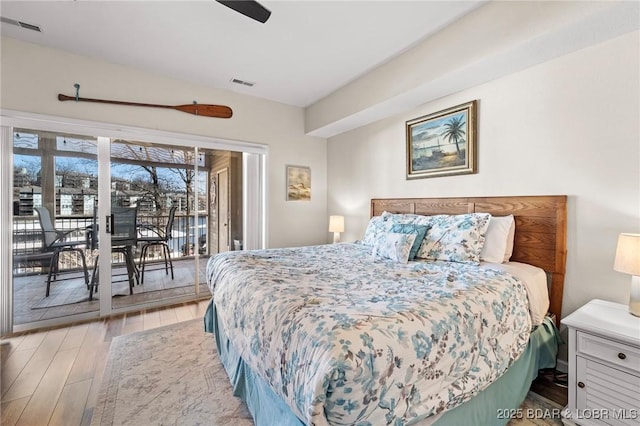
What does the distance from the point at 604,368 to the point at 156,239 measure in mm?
4230

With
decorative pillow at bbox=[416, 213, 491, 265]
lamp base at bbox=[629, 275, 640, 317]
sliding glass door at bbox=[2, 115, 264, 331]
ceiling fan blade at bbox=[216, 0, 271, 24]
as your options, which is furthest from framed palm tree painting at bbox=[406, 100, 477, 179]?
sliding glass door at bbox=[2, 115, 264, 331]

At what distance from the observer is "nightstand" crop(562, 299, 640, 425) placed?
137cm

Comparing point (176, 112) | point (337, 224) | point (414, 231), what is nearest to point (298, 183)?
point (337, 224)

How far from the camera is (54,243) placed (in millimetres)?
2914

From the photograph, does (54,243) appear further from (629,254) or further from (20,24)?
(629,254)

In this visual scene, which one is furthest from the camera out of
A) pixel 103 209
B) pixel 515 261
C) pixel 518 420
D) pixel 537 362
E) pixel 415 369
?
pixel 103 209

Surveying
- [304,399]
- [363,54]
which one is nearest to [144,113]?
[363,54]

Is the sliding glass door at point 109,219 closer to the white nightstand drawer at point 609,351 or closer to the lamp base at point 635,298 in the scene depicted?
the white nightstand drawer at point 609,351

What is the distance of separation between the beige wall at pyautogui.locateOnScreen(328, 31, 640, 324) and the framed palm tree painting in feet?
0.27

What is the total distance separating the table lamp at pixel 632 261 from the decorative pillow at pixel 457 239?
74cm

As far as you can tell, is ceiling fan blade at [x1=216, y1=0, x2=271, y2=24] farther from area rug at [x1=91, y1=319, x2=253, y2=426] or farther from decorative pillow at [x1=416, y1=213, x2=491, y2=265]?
area rug at [x1=91, y1=319, x2=253, y2=426]

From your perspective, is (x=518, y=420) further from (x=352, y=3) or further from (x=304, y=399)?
(x=352, y=3)

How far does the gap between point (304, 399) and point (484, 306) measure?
1028 millimetres

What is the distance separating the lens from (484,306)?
140 centimetres
